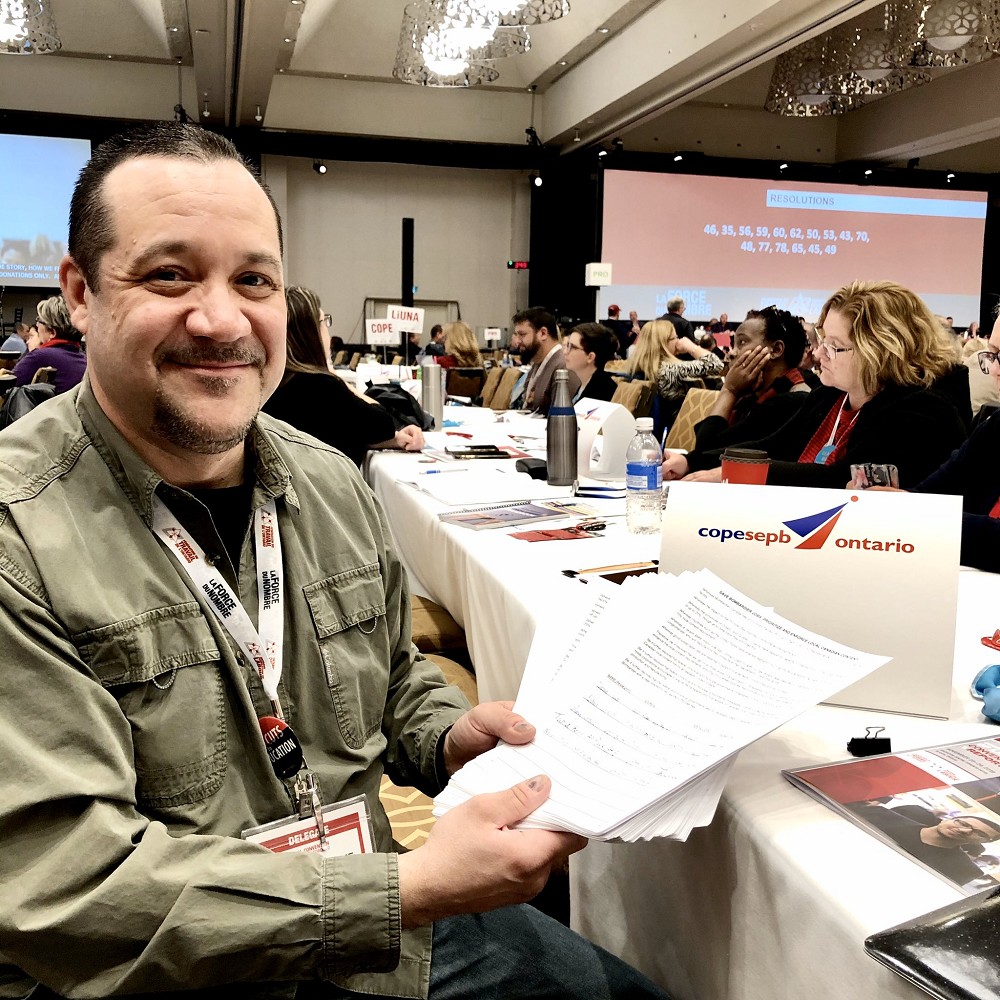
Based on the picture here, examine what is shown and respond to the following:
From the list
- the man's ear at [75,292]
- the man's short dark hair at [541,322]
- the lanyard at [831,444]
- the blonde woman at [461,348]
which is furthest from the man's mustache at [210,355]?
the blonde woman at [461,348]

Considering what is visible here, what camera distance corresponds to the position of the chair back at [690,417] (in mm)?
4203

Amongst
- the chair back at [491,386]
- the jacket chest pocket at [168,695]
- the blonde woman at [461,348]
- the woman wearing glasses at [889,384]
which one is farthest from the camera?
the blonde woman at [461,348]

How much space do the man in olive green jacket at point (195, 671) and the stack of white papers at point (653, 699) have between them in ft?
0.15

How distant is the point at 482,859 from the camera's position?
0.78 meters

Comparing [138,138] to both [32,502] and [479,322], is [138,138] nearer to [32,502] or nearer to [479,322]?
[32,502]

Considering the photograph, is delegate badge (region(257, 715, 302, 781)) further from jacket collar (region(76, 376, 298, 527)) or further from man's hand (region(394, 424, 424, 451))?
man's hand (region(394, 424, 424, 451))

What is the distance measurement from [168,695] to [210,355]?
14.2 inches

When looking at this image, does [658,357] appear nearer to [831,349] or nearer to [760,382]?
[760,382]

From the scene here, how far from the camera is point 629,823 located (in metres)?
0.76

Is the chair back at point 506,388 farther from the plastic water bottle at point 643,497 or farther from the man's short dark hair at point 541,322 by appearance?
the plastic water bottle at point 643,497

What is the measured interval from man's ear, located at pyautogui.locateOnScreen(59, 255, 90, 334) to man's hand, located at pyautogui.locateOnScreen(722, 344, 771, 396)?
2.76 metres

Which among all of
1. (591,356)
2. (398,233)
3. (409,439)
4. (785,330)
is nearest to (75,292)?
(409,439)

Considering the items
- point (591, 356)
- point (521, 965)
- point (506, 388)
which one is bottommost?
point (521, 965)

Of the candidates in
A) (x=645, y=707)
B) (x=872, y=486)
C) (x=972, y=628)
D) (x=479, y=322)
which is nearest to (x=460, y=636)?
(x=872, y=486)
